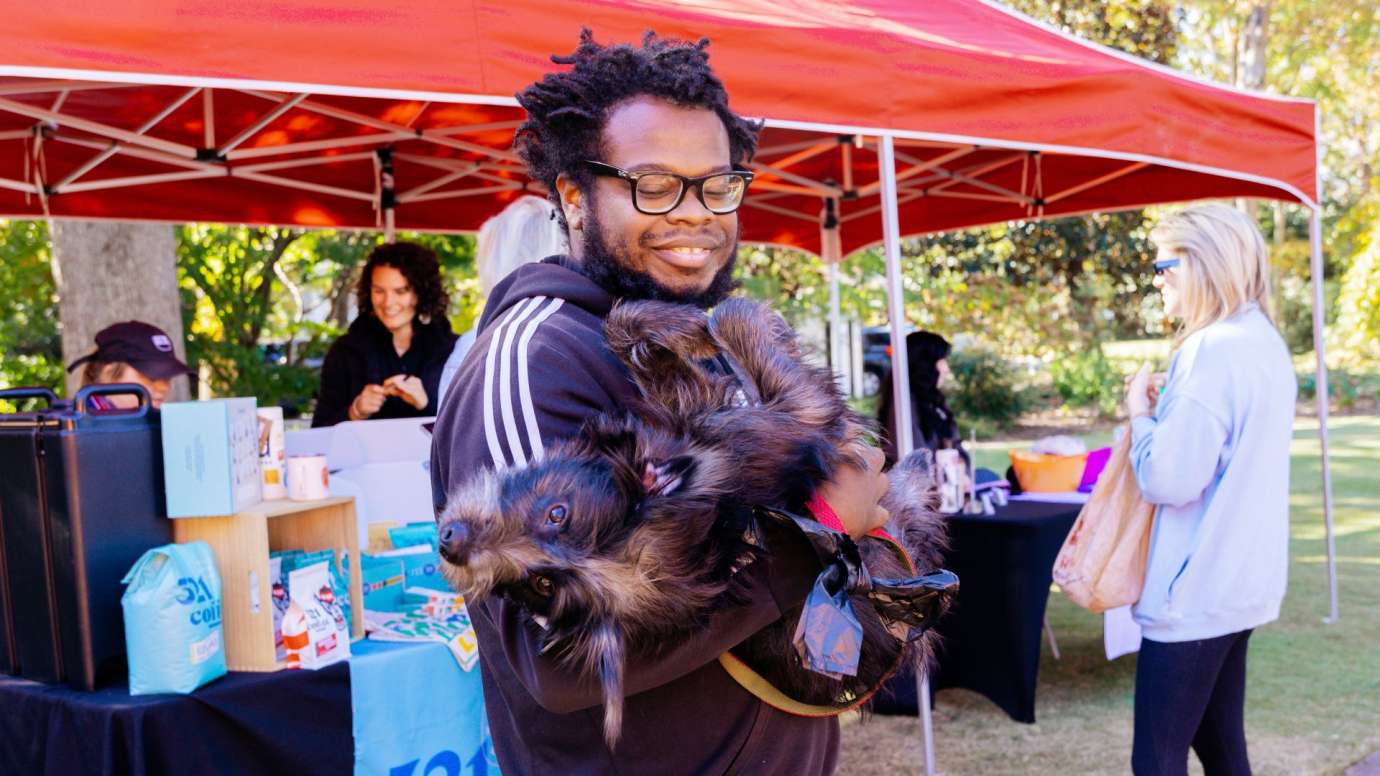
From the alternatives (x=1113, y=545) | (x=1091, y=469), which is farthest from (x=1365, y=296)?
(x=1113, y=545)

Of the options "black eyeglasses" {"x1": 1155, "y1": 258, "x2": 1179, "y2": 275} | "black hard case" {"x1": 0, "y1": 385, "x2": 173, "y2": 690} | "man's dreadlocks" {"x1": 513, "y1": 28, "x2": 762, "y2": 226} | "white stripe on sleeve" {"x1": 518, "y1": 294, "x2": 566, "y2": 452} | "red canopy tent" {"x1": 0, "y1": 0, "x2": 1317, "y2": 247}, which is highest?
"red canopy tent" {"x1": 0, "y1": 0, "x2": 1317, "y2": 247}

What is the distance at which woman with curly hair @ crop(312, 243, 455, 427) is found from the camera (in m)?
4.51

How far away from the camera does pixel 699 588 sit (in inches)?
42.7

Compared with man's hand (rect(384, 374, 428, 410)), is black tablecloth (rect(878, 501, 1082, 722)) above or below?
below

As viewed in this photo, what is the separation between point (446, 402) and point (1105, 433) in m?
16.4

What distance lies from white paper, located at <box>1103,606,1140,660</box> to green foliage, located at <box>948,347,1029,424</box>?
1207 cm

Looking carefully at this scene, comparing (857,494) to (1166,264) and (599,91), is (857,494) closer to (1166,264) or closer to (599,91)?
(599,91)

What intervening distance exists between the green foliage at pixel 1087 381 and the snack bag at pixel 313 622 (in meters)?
16.6

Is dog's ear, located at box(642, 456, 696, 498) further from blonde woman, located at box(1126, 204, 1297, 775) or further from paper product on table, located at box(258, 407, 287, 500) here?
blonde woman, located at box(1126, 204, 1297, 775)

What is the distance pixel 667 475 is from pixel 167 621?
1721 millimetres

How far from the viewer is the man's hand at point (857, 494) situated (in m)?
1.19

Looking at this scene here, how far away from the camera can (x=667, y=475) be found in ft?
3.57

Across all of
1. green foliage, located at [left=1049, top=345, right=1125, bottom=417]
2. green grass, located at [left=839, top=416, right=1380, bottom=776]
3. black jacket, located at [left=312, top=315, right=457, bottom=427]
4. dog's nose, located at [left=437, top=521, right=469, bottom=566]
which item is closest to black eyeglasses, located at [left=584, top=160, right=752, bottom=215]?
dog's nose, located at [left=437, top=521, right=469, bottom=566]

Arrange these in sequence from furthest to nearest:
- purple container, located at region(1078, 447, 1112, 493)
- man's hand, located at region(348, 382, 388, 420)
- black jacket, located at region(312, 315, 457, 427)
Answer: purple container, located at region(1078, 447, 1112, 493), black jacket, located at region(312, 315, 457, 427), man's hand, located at region(348, 382, 388, 420)
